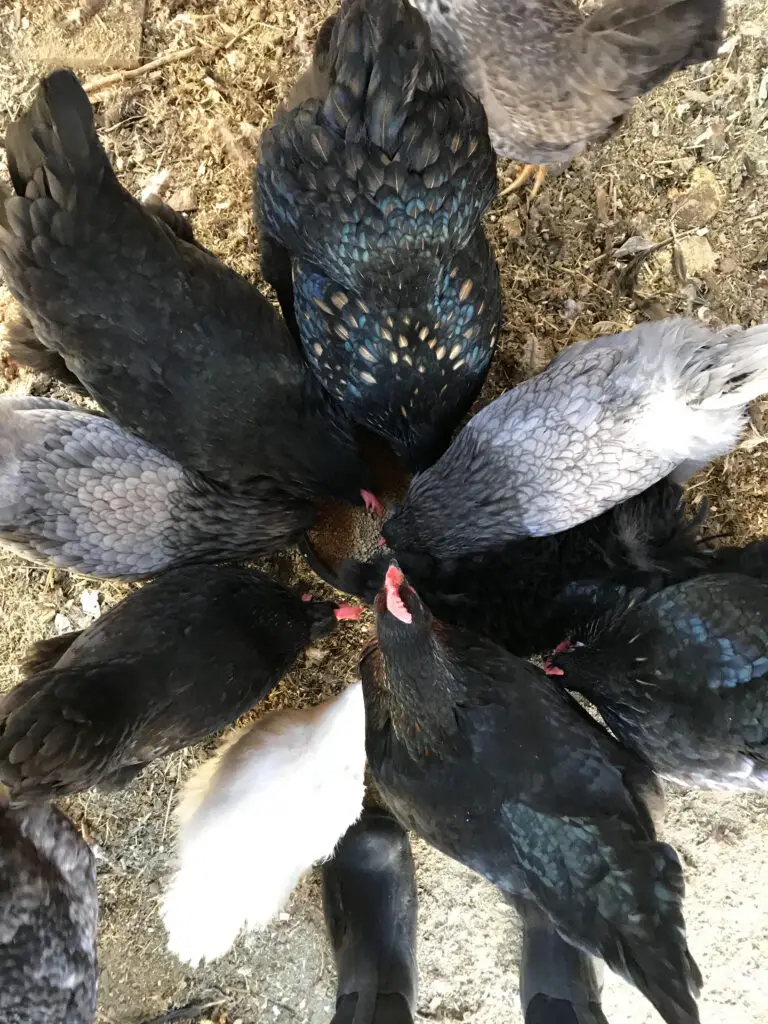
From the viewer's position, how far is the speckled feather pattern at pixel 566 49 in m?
1.55

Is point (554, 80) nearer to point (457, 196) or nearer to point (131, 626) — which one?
point (457, 196)

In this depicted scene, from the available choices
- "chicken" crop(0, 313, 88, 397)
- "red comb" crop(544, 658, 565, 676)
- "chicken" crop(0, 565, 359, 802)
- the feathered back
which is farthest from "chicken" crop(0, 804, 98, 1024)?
the feathered back

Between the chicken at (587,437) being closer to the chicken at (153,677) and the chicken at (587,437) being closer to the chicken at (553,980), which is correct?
the chicken at (153,677)

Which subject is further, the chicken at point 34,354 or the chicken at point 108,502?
the chicken at point 34,354

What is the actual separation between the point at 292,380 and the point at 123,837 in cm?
149

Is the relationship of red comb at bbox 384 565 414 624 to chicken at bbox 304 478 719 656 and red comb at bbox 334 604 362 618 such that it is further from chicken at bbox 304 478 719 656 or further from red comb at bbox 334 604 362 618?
red comb at bbox 334 604 362 618

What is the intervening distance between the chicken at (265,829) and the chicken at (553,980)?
534 mm

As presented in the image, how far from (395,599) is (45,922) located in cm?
113

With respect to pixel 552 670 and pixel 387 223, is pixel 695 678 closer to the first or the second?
pixel 552 670

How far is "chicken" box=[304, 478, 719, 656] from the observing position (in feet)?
5.79

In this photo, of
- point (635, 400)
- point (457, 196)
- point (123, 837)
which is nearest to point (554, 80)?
point (457, 196)

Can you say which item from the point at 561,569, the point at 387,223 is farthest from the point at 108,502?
the point at 561,569

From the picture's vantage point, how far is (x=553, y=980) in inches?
73.0

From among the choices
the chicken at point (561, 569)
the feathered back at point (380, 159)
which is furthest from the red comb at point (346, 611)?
the feathered back at point (380, 159)
